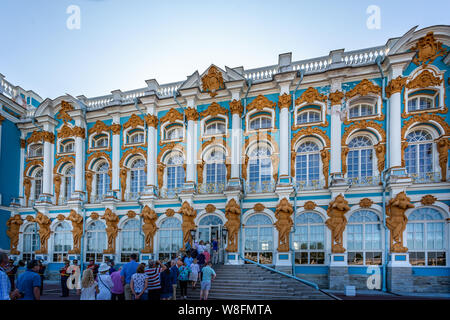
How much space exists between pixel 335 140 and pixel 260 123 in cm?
454

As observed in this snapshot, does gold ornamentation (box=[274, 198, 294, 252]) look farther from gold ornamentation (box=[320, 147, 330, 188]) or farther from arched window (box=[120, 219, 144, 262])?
arched window (box=[120, 219, 144, 262])

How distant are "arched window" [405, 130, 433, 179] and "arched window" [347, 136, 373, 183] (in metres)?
1.75

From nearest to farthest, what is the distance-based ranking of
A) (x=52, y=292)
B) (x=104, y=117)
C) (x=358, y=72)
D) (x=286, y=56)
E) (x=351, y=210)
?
1. (x=52, y=292)
2. (x=351, y=210)
3. (x=358, y=72)
4. (x=286, y=56)
5. (x=104, y=117)

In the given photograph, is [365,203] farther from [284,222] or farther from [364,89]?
[364,89]

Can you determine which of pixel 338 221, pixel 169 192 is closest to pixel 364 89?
pixel 338 221

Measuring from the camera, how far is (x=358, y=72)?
55.7 feet

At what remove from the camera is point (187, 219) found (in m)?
18.0

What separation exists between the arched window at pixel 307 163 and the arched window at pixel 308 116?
1.31 meters

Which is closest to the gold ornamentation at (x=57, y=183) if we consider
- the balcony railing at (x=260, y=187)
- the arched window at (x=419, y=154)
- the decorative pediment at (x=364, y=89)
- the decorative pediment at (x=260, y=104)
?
the balcony railing at (x=260, y=187)

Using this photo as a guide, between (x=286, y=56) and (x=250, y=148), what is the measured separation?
18.9 ft

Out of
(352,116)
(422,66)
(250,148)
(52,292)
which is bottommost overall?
(52,292)

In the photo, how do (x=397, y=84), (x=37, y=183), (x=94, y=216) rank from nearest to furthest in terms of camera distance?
1. (x=397, y=84)
2. (x=94, y=216)
3. (x=37, y=183)
